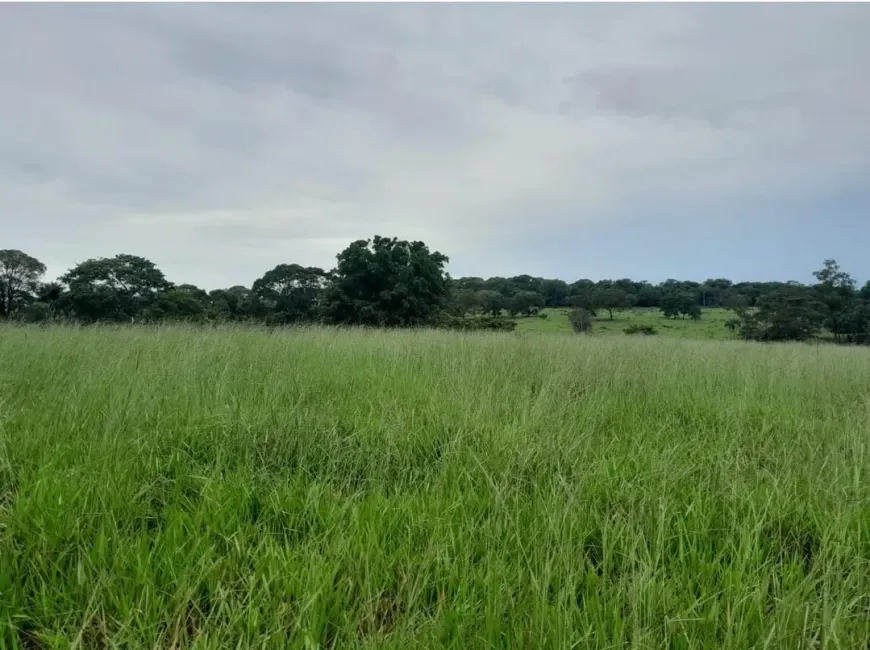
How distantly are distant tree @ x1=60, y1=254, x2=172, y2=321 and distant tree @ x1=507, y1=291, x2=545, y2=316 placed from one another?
42826 millimetres

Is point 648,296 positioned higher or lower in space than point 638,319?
higher

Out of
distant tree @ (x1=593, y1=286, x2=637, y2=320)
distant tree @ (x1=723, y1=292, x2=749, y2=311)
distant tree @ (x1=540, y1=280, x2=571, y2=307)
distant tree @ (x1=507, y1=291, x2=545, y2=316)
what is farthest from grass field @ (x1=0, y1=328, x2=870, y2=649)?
distant tree @ (x1=540, y1=280, x2=571, y2=307)

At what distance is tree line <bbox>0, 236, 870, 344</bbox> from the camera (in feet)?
93.6

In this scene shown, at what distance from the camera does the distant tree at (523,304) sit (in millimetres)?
63531

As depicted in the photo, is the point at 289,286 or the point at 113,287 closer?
the point at 113,287

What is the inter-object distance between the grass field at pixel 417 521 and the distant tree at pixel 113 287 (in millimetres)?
32620

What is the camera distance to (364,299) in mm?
29062

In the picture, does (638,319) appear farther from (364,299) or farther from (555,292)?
(364,299)

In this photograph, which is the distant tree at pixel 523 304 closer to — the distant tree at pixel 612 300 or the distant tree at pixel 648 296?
the distant tree at pixel 612 300

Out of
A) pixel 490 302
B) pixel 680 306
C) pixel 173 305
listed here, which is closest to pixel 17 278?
pixel 173 305

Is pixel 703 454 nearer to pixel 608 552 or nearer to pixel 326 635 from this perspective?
pixel 608 552

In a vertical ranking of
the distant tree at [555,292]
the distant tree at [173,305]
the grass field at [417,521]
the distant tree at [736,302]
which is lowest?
the grass field at [417,521]

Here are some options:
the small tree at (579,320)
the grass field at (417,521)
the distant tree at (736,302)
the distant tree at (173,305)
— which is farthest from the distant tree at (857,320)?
the distant tree at (173,305)

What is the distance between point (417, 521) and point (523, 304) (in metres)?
63.5
